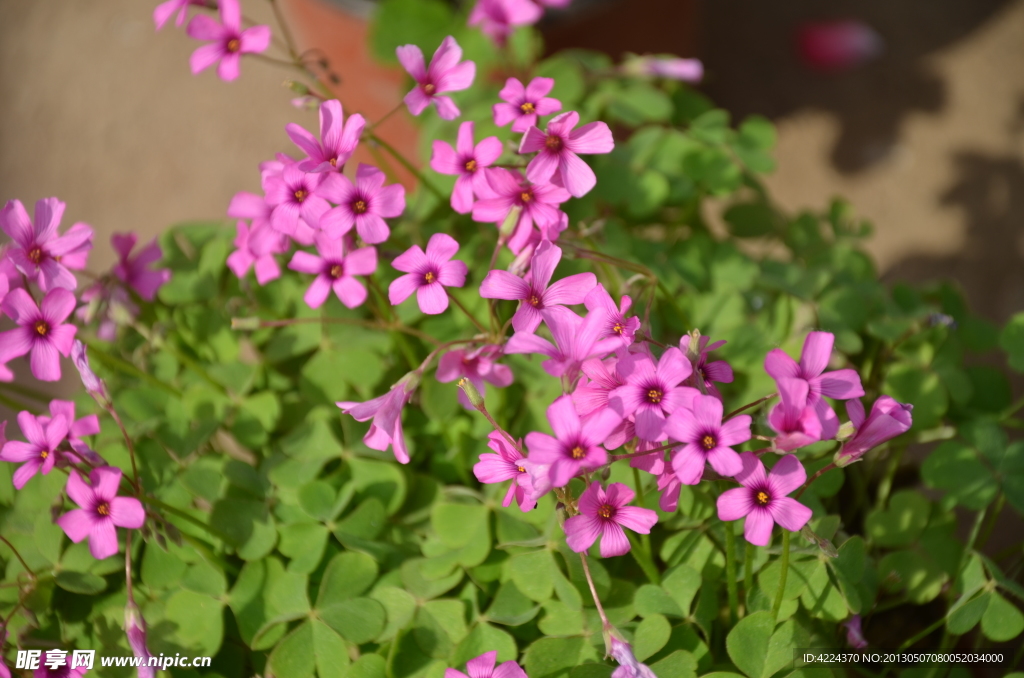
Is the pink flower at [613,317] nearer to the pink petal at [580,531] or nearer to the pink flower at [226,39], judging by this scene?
the pink petal at [580,531]

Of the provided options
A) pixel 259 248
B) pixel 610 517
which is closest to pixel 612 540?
pixel 610 517

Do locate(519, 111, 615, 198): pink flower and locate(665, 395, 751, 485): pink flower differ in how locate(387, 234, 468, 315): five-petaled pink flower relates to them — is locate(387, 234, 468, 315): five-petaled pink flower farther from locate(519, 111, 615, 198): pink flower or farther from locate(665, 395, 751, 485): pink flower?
locate(665, 395, 751, 485): pink flower

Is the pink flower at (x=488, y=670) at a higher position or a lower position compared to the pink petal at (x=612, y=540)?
lower

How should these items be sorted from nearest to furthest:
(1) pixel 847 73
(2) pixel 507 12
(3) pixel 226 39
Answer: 1. (3) pixel 226 39
2. (2) pixel 507 12
3. (1) pixel 847 73

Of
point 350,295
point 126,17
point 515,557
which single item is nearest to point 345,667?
point 515,557

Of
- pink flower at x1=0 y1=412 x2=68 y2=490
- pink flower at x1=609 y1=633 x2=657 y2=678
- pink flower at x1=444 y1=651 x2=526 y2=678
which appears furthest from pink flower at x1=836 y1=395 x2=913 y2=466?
pink flower at x1=0 y1=412 x2=68 y2=490

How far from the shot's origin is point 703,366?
830mm

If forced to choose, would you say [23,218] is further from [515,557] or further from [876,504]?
[876,504]

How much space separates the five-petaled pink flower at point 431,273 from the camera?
871 millimetres

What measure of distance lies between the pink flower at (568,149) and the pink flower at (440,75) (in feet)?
0.43

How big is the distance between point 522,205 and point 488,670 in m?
0.51

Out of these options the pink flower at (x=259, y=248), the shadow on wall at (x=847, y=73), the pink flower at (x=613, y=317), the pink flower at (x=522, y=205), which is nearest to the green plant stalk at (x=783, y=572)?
the pink flower at (x=613, y=317)

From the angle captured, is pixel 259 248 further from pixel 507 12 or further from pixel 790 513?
pixel 790 513

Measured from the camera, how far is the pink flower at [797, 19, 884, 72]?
2.41m
